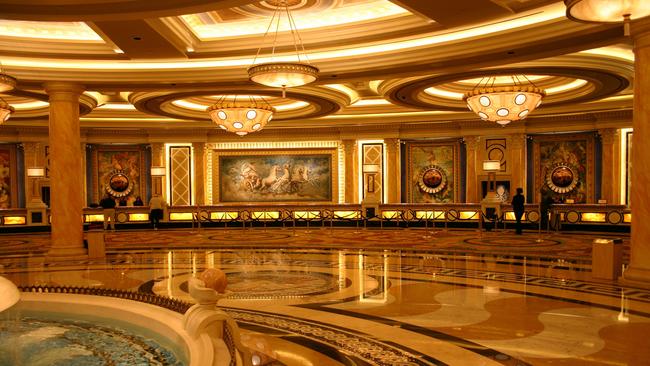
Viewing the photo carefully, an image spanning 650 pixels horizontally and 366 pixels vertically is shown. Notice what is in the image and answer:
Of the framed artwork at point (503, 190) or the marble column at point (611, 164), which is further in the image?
the framed artwork at point (503, 190)

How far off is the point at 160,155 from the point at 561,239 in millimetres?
13459

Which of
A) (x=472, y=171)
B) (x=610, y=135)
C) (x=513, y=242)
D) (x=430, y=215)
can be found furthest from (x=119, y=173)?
(x=610, y=135)

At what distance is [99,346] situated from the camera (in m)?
4.73

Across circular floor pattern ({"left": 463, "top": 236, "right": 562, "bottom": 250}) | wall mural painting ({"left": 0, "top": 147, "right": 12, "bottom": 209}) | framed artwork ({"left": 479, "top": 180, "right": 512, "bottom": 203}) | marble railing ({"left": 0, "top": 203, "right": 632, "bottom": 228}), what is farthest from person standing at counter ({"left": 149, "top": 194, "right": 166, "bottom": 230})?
framed artwork ({"left": 479, "top": 180, "right": 512, "bottom": 203})

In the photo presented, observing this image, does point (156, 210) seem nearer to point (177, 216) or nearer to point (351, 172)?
point (177, 216)

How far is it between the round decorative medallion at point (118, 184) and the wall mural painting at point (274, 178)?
333cm

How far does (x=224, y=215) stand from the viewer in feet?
62.3

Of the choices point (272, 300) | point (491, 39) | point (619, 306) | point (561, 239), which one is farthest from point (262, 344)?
point (561, 239)

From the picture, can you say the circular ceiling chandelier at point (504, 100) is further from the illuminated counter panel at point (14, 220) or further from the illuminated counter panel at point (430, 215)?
the illuminated counter panel at point (14, 220)

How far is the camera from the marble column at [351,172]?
20.2 meters

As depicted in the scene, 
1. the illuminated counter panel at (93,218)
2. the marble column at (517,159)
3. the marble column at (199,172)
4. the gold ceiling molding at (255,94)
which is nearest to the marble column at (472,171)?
the marble column at (517,159)

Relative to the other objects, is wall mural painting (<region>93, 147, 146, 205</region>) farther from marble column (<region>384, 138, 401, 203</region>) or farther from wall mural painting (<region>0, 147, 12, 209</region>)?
marble column (<region>384, 138, 401, 203</region>)

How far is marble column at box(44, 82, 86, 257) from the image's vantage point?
11000mm

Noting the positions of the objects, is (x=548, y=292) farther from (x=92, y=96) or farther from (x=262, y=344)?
(x=92, y=96)
